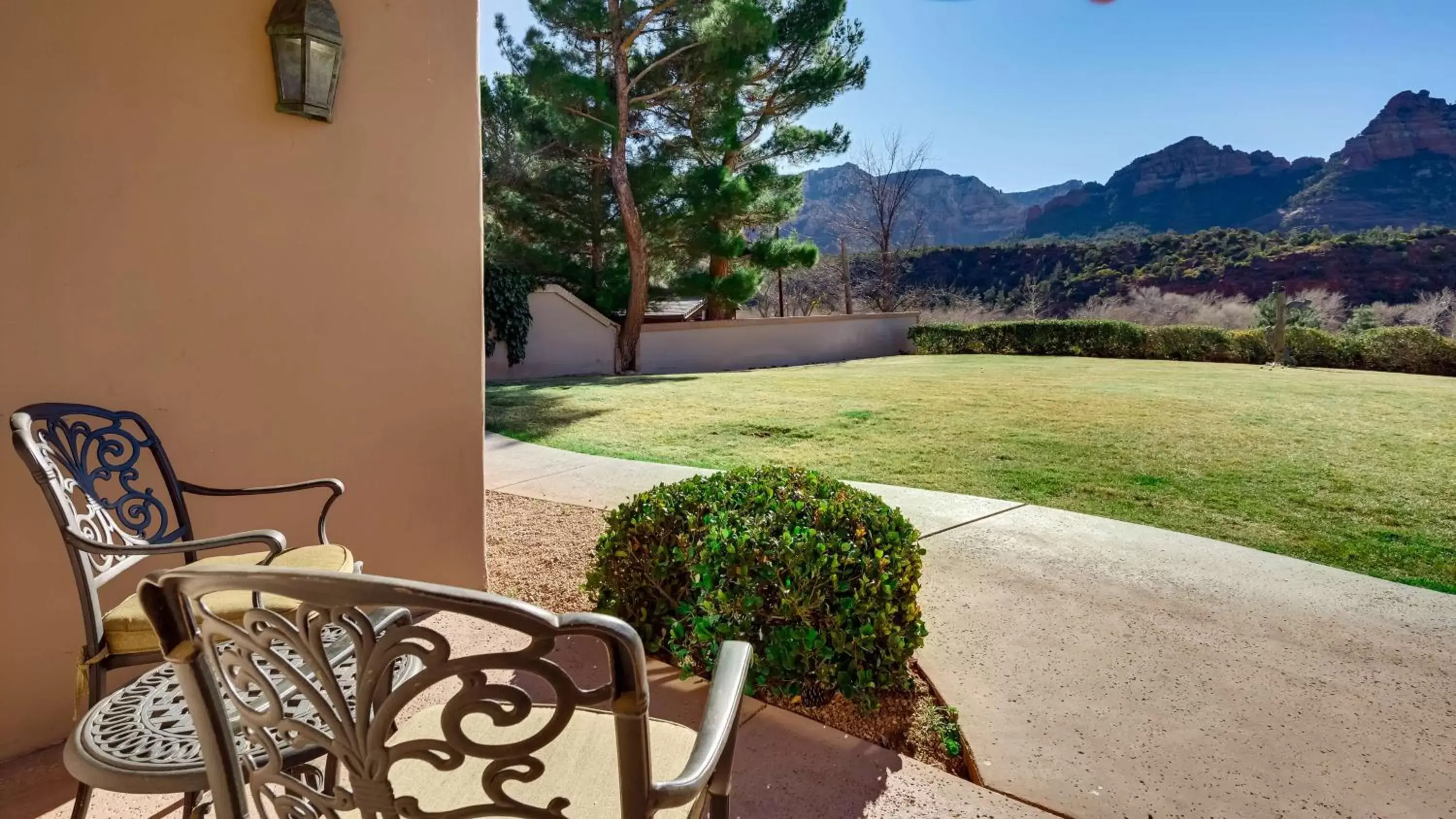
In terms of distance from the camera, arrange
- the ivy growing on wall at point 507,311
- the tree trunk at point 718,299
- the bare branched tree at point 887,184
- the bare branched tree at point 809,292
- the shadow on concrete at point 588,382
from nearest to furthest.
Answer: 1. the shadow on concrete at point 588,382
2. the ivy growing on wall at point 507,311
3. the tree trunk at point 718,299
4. the bare branched tree at point 887,184
5. the bare branched tree at point 809,292

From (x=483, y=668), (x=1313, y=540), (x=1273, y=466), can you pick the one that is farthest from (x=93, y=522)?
(x=1273, y=466)

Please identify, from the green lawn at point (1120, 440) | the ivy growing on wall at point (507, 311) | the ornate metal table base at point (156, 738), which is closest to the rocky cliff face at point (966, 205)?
the ivy growing on wall at point (507, 311)

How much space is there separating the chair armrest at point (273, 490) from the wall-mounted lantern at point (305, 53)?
118 centimetres

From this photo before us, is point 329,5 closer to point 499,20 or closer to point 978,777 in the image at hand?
point 978,777

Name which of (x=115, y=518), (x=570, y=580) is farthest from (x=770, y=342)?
(x=115, y=518)

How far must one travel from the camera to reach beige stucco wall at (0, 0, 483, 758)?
189 cm

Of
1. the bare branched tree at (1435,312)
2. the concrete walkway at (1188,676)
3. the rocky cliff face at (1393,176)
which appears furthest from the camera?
the rocky cliff face at (1393,176)

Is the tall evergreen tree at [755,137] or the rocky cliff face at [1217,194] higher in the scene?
the rocky cliff face at [1217,194]

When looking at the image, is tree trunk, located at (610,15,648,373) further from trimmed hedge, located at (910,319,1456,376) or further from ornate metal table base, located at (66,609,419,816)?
ornate metal table base, located at (66,609,419,816)

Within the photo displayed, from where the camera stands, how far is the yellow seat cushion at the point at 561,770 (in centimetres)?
106

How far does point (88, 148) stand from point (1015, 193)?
70375mm

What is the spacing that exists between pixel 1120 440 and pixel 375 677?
7.27 m

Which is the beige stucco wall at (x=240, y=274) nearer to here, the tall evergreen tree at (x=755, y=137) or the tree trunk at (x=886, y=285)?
the tall evergreen tree at (x=755, y=137)

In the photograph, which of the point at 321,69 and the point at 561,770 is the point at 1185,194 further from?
the point at 561,770
